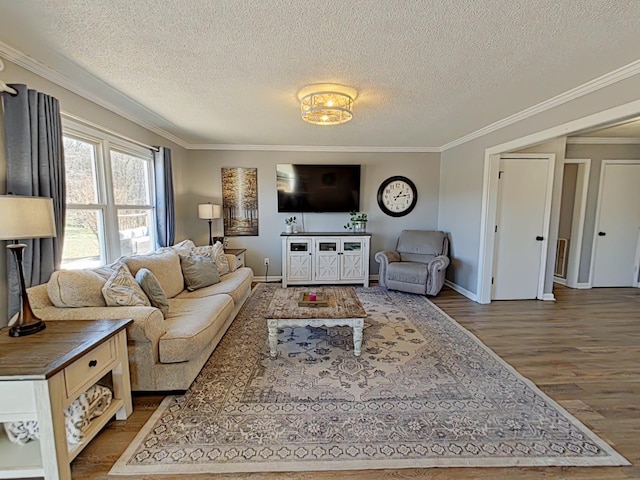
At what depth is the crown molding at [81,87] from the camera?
206 cm

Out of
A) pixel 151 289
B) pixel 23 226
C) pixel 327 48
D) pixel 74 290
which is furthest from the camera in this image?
pixel 151 289

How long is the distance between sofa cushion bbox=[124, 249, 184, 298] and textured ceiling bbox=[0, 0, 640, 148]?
1.57 metres

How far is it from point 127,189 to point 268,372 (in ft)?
9.08

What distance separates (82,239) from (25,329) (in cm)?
136

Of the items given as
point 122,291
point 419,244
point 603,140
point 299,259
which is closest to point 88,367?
point 122,291

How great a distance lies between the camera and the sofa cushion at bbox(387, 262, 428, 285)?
14.6ft

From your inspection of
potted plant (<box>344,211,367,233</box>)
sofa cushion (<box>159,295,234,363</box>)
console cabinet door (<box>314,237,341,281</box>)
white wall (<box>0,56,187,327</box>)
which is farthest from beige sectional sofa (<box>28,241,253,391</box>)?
potted plant (<box>344,211,367,233</box>)

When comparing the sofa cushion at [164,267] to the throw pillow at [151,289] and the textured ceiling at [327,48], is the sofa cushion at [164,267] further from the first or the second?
the textured ceiling at [327,48]

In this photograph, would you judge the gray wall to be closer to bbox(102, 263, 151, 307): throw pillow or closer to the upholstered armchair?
the upholstered armchair

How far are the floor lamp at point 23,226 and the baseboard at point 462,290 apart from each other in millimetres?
4734

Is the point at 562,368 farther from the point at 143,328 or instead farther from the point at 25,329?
the point at 25,329

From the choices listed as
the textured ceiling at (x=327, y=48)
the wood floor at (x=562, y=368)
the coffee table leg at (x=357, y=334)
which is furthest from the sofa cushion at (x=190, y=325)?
the textured ceiling at (x=327, y=48)

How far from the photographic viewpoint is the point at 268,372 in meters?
2.51

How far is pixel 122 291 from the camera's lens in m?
2.24
